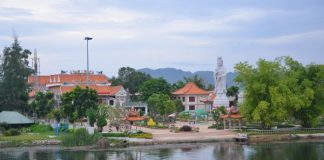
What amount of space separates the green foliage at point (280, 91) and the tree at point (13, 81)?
29114 mm

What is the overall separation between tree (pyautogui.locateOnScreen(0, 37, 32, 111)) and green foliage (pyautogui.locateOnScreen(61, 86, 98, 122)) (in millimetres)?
12338

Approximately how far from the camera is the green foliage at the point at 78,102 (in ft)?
190

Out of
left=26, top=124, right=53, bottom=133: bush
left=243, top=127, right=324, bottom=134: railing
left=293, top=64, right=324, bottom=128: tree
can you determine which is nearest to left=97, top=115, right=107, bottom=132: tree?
left=26, top=124, right=53, bottom=133: bush

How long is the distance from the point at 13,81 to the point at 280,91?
34.7m

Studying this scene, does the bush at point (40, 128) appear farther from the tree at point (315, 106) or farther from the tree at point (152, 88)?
the tree at point (152, 88)

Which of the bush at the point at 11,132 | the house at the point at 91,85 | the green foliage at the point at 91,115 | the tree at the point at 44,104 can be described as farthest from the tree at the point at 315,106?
the house at the point at 91,85

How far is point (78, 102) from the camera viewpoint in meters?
58.2

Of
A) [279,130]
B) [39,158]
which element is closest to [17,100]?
[39,158]

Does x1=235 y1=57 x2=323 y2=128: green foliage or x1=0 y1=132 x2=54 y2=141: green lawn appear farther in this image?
x1=235 y1=57 x2=323 y2=128: green foliage

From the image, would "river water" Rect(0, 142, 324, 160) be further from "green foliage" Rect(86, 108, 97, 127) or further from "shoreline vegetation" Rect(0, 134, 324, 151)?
"green foliage" Rect(86, 108, 97, 127)

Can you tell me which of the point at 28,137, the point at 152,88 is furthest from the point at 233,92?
the point at 28,137

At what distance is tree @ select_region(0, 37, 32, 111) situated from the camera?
222 ft

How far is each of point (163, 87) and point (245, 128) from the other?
36777 millimetres

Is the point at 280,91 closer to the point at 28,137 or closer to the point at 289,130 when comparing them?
the point at 289,130
